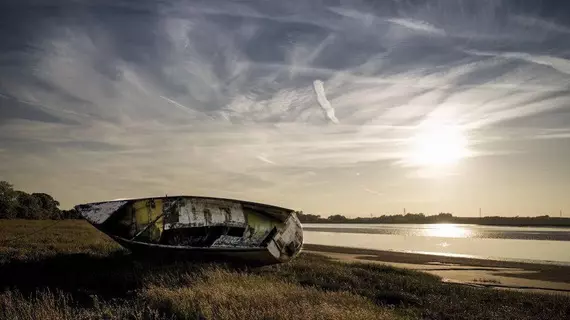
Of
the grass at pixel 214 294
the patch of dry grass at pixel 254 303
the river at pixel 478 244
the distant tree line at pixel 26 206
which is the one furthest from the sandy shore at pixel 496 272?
the distant tree line at pixel 26 206

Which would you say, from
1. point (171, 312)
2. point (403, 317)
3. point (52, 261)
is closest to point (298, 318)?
point (171, 312)

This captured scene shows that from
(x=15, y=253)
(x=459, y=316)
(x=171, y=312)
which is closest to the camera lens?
(x=171, y=312)

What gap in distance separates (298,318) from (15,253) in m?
15.0

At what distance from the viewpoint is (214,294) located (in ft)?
33.2

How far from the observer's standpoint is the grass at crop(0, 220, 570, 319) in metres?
8.89

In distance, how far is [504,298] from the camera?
14773 millimetres

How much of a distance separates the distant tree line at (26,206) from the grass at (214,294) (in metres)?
47.2

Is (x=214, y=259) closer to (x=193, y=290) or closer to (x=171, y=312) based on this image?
(x=193, y=290)

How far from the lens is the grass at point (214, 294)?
889cm

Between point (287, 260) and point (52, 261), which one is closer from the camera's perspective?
point (52, 261)

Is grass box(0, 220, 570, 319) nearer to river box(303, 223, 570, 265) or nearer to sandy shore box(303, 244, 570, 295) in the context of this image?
sandy shore box(303, 244, 570, 295)

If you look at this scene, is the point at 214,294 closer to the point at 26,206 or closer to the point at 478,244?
the point at 478,244

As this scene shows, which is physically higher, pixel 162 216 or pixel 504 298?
pixel 162 216

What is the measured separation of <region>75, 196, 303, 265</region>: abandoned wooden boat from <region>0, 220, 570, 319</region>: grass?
2.15 ft
